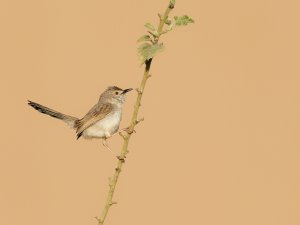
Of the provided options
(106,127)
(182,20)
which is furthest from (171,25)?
(106,127)

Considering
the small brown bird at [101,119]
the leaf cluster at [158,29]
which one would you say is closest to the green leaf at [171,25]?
the leaf cluster at [158,29]

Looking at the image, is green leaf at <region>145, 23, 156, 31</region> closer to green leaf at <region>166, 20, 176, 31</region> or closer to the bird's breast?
green leaf at <region>166, 20, 176, 31</region>

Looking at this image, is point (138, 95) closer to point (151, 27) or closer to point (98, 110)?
point (151, 27)

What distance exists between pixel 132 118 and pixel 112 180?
50 centimetres

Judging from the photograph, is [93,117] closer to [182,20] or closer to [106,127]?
[106,127]

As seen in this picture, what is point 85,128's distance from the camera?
7078mm

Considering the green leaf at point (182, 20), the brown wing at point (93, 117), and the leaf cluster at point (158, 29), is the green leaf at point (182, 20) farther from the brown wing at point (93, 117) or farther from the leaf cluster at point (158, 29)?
the brown wing at point (93, 117)

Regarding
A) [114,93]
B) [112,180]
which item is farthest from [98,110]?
[112,180]

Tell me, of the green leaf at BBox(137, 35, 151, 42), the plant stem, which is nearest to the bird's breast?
the plant stem

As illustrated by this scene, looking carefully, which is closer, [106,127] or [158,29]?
[158,29]

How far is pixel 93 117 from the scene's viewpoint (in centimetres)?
723

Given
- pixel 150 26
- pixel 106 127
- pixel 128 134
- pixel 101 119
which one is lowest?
pixel 128 134

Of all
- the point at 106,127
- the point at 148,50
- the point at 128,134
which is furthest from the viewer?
the point at 106,127

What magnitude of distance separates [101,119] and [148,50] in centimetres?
414
